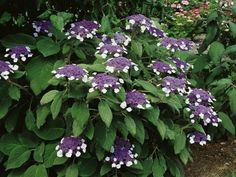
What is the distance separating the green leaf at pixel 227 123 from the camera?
4020 millimetres

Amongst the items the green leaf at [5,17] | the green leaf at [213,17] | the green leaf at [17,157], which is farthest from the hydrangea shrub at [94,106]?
the green leaf at [213,17]

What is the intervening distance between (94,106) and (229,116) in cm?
143

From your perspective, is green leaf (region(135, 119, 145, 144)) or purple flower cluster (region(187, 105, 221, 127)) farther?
purple flower cluster (region(187, 105, 221, 127))

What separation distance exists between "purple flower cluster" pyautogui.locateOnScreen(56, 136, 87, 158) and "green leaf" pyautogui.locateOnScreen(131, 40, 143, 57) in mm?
773

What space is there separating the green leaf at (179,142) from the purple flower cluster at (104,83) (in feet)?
2.38

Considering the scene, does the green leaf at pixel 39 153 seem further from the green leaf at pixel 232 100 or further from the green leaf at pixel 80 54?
the green leaf at pixel 232 100

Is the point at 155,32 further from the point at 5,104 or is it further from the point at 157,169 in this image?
the point at 5,104

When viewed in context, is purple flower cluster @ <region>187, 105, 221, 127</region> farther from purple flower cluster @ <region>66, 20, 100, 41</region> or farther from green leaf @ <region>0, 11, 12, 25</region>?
green leaf @ <region>0, 11, 12, 25</region>

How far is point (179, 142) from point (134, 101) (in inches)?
23.2

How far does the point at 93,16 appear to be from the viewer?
4.06 metres

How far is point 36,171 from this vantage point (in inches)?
131

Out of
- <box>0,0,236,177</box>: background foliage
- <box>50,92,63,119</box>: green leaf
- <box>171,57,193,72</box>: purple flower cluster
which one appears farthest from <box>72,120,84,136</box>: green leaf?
<box>171,57,193,72</box>: purple flower cluster

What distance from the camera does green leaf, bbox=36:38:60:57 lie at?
341 cm

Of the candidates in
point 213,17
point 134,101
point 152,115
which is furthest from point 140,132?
point 213,17
